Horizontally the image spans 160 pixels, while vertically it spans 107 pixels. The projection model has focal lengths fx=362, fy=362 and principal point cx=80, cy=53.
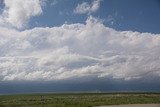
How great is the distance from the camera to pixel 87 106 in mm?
53500

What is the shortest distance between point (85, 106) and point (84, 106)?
350mm

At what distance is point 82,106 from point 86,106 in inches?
37.0

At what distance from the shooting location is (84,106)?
174ft

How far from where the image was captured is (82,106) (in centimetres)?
5278

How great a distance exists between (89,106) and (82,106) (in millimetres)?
1306

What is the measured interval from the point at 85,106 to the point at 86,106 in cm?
24

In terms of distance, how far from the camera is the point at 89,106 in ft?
176

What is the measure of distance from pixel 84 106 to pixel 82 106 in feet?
1.21

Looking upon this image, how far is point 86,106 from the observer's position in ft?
176

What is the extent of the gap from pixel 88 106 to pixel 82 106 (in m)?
1.17

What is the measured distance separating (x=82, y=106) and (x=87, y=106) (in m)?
1.04

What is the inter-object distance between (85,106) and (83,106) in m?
0.64

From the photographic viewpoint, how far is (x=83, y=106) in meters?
52.8
